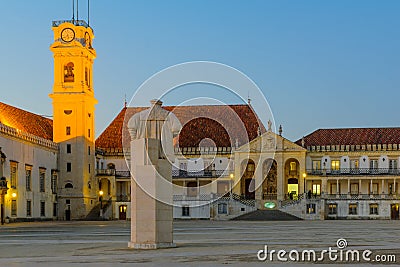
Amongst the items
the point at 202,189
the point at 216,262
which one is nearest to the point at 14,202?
the point at 202,189

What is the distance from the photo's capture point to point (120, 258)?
2039 centimetres

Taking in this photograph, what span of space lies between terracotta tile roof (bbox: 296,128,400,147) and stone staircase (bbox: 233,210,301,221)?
47.4 ft

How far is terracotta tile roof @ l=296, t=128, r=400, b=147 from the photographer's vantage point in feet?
286

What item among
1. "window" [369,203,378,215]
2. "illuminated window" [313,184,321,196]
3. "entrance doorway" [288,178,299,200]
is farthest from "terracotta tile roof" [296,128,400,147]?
"window" [369,203,378,215]

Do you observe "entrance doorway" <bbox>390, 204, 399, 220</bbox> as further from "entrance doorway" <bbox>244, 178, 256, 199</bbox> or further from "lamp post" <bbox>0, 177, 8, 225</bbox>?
Result: "lamp post" <bbox>0, 177, 8, 225</bbox>

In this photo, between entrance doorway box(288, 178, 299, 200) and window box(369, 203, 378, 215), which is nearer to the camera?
window box(369, 203, 378, 215)

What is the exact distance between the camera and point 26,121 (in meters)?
76.5

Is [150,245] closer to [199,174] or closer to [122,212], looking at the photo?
[122,212]

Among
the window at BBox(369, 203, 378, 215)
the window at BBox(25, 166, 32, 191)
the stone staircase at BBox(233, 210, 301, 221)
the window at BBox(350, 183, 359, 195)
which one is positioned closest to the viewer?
the window at BBox(25, 166, 32, 191)

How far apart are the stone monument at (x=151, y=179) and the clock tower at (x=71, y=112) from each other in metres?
52.9

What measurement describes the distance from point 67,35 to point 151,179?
54505mm

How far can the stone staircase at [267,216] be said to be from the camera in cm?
7490

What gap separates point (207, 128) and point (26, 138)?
28.1 meters

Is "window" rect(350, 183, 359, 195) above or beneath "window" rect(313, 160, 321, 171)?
beneath
